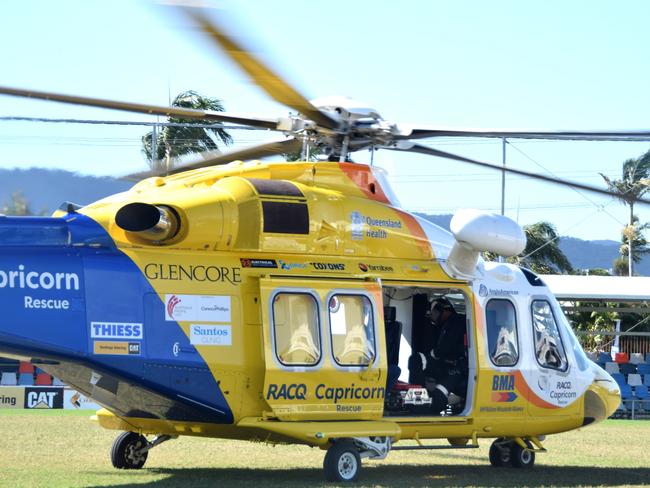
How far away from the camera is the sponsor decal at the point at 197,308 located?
37.9 feet

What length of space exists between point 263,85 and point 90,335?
3.62 m

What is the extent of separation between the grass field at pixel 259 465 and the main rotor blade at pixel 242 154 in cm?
374

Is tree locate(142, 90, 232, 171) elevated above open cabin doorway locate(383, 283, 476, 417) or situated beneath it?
elevated above

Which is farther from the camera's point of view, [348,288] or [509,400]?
[509,400]

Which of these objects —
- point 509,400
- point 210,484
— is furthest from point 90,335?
point 509,400

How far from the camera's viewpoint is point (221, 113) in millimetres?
12062

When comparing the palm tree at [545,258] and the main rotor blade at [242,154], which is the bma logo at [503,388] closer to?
the main rotor blade at [242,154]

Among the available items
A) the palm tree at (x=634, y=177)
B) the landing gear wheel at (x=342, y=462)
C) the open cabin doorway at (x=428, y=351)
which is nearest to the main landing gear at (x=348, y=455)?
the landing gear wheel at (x=342, y=462)

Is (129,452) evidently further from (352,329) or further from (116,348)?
(352,329)

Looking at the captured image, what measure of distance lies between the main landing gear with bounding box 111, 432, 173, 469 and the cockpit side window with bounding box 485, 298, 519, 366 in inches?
175

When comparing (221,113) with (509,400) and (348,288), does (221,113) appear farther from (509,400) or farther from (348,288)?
(509,400)

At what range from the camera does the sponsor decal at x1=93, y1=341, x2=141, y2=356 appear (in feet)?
36.2

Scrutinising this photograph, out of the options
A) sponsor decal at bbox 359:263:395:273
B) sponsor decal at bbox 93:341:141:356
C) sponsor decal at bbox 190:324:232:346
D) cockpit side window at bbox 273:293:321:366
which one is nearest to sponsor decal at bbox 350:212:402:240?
sponsor decal at bbox 359:263:395:273

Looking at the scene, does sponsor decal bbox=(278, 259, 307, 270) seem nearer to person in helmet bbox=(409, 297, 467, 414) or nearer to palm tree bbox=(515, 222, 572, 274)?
person in helmet bbox=(409, 297, 467, 414)
